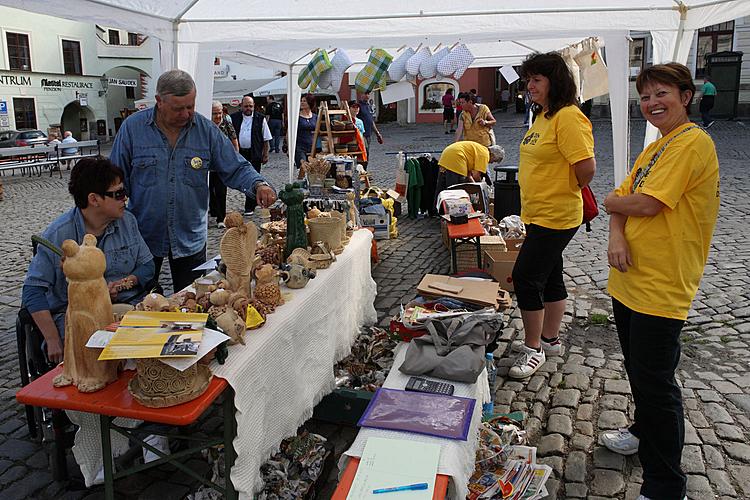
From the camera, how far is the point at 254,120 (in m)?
8.95

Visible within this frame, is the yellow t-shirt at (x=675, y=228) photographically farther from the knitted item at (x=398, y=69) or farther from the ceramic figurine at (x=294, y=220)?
the knitted item at (x=398, y=69)

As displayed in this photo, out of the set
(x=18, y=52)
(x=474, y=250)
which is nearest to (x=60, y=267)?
(x=474, y=250)

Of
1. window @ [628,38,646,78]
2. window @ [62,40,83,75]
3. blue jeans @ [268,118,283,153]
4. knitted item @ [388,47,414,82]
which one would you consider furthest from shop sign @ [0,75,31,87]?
window @ [628,38,646,78]

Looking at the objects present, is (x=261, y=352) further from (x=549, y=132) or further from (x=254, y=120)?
(x=254, y=120)

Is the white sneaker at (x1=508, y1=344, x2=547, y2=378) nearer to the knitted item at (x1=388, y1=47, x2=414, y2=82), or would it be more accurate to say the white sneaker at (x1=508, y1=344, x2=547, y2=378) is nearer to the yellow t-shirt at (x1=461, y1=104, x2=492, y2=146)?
the knitted item at (x1=388, y1=47, x2=414, y2=82)

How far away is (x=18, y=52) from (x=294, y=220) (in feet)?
95.1

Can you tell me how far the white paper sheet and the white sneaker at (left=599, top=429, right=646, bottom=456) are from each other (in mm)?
1296

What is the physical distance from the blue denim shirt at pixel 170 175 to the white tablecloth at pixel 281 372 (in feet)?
2.62

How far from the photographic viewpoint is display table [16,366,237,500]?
1.84 meters

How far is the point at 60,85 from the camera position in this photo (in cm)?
2811

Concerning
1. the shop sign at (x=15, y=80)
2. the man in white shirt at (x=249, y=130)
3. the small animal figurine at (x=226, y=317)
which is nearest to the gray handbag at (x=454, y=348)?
the small animal figurine at (x=226, y=317)

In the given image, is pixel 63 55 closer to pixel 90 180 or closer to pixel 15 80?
pixel 15 80

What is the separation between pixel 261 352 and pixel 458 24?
4.29m

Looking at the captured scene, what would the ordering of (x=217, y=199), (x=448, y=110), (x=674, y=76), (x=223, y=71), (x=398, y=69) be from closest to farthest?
(x=674, y=76) → (x=398, y=69) → (x=217, y=199) → (x=223, y=71) → (x=448, y=110)
